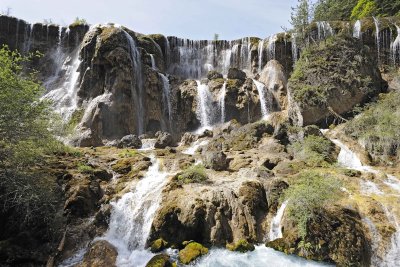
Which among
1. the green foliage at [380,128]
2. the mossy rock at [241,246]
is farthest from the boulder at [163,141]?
the mossy rock at [241,246]

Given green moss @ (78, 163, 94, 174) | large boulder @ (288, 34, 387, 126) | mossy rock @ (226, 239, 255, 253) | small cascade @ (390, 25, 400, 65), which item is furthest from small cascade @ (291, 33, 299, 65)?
mossy rock @ (226, 239, 255, 253)

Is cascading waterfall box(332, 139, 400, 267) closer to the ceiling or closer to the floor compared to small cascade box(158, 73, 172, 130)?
closer to the floor

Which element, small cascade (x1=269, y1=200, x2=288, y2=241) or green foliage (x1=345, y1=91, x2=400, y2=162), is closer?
small cascade (x1=269, y1=200, x2=288, y2=241)

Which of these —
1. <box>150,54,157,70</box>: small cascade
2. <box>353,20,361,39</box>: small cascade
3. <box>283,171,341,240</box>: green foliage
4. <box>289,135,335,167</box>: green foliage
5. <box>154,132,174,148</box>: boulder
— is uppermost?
<box>353,20,361,39</box>: small cascade

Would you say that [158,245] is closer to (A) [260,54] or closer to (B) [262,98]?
(B) [262,98]

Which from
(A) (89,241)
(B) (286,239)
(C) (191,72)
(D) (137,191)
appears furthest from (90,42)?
(B) (286,239)

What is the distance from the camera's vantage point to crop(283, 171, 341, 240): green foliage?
13.5 m

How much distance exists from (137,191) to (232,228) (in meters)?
5.87

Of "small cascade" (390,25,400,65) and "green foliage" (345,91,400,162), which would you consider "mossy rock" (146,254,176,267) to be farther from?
"small cascade" (390,25,400,65)

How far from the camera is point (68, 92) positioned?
37656mm

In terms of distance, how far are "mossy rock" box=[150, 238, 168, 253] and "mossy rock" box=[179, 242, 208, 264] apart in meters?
0.94

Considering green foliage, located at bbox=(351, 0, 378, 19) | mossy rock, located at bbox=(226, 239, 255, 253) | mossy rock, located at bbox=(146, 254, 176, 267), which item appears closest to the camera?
mossy rock, located at bbox=(146, 254, 176, 267)

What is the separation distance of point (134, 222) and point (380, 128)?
16784mm

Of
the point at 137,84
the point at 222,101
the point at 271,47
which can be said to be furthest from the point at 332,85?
the point at 137,84
